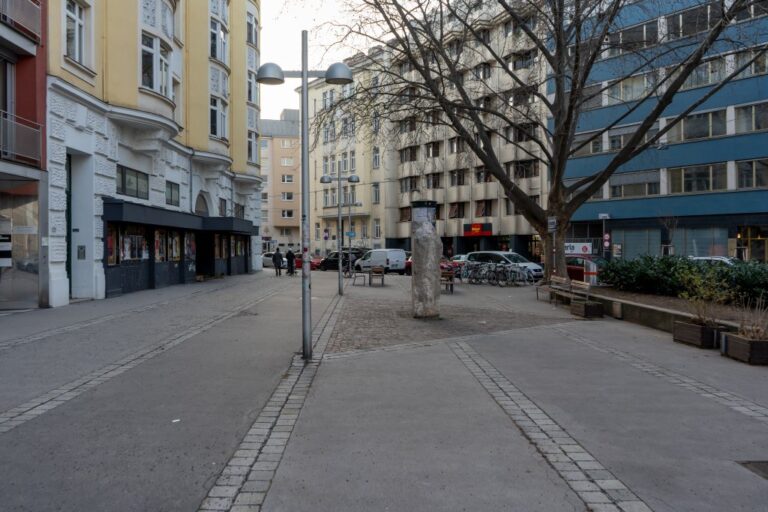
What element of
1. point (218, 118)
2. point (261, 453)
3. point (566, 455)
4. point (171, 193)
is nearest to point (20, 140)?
Result: point (171, 193)

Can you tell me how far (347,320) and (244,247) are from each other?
81.8 feet

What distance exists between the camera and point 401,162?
5941cm

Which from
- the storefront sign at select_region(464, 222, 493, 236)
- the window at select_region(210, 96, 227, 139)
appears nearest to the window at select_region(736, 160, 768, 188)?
the storefront sign at select_region(464, 222, 493, 236)

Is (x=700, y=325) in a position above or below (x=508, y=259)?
below

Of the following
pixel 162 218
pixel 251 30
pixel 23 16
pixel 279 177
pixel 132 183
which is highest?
pixel 251 30

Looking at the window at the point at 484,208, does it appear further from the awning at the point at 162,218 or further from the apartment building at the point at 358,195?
the awning at the point at 162,218

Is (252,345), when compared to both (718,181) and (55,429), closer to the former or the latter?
(55,429)

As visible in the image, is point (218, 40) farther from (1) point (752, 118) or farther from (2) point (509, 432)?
(1) point (752, 118)

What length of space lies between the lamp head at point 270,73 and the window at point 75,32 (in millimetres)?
10204

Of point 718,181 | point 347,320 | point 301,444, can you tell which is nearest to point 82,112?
point 347,320

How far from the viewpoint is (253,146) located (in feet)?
119

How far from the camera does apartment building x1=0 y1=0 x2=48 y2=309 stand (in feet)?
47.4

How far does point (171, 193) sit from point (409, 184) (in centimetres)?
3580

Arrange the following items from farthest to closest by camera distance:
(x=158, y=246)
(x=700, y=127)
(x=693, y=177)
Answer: (x=693, y=177) < (x=700, y=127) < (x=158, y=246)
